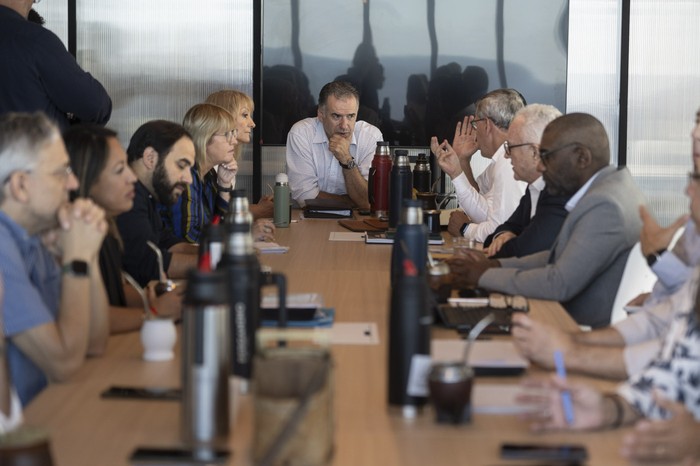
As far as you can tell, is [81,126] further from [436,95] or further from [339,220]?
[436,95]

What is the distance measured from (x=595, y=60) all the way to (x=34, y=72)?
13.1 ft

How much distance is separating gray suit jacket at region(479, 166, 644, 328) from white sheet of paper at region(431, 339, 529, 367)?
2.76 feet

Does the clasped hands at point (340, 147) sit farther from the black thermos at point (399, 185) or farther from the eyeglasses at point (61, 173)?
the eyeglasses at point (61, 173)

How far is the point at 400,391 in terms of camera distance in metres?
1.90

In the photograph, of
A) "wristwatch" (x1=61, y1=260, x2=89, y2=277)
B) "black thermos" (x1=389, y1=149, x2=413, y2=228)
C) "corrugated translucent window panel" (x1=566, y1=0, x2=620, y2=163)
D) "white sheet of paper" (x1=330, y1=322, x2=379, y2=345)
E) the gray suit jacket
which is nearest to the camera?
"wristwatch" (x1=61, y1=260, x2=89, y2=277)

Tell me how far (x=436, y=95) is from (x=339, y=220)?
1999mm

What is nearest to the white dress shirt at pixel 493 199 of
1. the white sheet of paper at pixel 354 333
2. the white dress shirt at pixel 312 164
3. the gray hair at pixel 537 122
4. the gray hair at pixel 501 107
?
the gray hair at pixel 501 107

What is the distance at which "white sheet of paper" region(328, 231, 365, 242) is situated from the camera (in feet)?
15.0

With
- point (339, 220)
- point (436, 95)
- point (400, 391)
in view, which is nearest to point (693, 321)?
point (400, 391)

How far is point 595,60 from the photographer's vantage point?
277 inches

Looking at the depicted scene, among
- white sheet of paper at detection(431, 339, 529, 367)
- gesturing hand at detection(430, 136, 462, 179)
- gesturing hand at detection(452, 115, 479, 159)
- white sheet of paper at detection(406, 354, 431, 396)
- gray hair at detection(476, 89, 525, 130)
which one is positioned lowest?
white sheet of paper at detection(431, 339, 529, 367)

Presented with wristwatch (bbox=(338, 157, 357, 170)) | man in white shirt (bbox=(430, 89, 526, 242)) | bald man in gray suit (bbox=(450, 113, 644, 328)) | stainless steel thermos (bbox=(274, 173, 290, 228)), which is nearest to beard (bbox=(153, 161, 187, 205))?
stainless steel thermos (bbox=(274, 173, 290, 228))

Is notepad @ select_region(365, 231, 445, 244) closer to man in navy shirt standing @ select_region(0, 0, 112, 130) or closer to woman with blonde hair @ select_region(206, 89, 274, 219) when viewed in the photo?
man in navy shirt standing @ select_region(0, 0, 112, 130)

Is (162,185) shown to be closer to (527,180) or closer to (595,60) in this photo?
(527,180)
